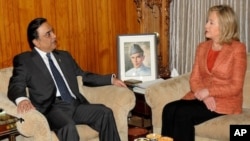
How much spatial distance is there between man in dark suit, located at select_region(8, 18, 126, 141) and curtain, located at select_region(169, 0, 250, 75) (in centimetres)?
125

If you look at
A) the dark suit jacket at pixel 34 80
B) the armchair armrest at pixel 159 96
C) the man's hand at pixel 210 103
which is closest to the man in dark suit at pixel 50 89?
the dark suit jacket at pixel 34 80

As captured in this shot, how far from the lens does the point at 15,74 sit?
3.43 meters

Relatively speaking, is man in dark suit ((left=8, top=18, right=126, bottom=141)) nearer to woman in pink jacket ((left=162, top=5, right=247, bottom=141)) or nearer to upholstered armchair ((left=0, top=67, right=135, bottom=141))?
upholstered armchair ((left=0, top=67, right=135, bottom=141))

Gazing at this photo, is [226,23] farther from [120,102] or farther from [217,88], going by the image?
[120,102]

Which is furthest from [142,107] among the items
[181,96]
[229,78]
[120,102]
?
[229,78]

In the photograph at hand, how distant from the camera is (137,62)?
4355mm

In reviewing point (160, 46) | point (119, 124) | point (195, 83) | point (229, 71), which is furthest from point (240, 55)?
point (160, 46)

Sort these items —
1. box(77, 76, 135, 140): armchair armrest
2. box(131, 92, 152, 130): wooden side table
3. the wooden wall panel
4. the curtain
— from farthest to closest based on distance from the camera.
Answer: the curtain < box(131, 92, 152, 130): wooden side table < the wooden wall panel < box(77, 76, 135, 140): armchair armrest

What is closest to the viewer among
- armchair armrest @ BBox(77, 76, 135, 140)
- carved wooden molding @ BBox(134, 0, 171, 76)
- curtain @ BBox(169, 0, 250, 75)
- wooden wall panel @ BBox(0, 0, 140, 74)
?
armchair armrest @ BBox(77, 76, 135, 140)

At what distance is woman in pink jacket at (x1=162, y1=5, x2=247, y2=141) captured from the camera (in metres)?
3.35

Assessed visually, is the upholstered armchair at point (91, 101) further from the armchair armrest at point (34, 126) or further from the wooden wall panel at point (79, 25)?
the wooden wall panel at point (79, 25)

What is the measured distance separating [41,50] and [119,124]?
850 mm

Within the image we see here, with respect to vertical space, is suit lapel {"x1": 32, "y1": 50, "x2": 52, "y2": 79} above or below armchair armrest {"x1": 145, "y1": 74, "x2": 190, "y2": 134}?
above

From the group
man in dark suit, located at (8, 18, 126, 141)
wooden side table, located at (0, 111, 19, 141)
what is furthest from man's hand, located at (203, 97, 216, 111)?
wooden side table, located at (0, 111, 19, 141)
